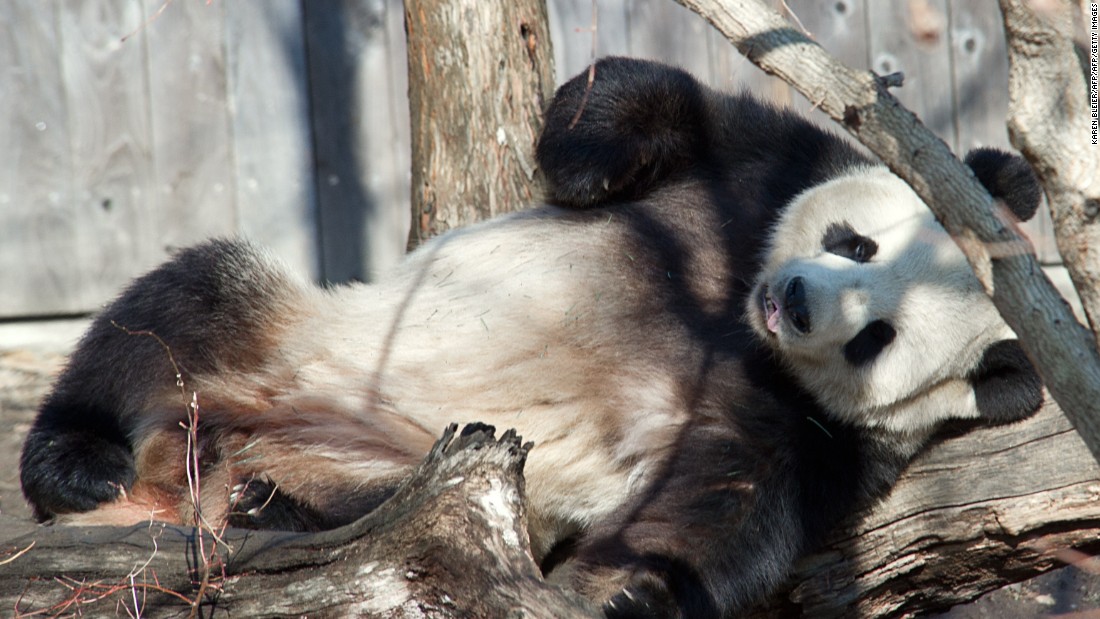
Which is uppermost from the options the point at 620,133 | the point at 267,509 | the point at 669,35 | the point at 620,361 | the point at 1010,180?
the point at 669,35

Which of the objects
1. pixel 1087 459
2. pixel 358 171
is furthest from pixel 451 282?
pixel 358 171

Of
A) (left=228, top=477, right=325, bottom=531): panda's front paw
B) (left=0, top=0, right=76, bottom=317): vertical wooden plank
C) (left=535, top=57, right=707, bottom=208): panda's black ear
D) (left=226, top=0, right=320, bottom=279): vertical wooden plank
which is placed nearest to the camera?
(left=228, top=477, right=325, bottom=531): panda's front paw

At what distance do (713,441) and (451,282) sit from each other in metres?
0.90

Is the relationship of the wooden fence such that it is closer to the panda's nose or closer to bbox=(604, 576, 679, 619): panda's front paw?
the panda's nose

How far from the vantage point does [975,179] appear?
155 centimetres

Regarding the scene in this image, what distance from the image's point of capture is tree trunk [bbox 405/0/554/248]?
10.7ft

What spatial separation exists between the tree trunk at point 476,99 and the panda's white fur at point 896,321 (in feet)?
3.12

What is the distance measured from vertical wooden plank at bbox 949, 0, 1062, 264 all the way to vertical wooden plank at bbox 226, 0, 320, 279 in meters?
3.36

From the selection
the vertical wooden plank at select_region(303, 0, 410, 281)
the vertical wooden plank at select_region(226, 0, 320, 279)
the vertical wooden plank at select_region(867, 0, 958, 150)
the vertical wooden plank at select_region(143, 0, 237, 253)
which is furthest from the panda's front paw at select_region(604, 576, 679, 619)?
the vertical wooden plank at select_region(867, 0, 958, 150)

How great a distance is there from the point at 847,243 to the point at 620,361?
0.71 metres

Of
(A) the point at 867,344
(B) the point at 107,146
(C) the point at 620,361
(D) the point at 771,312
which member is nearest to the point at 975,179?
(D) the point at 771,312

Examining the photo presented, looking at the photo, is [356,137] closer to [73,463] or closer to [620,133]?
[620,133]

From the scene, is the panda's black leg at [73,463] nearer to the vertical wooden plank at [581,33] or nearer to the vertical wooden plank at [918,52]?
the vertical wooden plank at [581,33]

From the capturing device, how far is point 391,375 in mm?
2963
